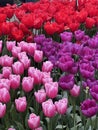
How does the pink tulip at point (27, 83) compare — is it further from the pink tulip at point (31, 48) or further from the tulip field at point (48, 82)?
the pink tulip at point (31, 48)

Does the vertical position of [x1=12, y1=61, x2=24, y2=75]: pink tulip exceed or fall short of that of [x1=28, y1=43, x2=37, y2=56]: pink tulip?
it falls short

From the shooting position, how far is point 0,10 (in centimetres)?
324

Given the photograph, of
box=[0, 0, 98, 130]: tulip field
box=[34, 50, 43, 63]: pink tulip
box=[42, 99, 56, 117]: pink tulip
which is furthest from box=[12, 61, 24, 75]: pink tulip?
box=[42, 99, 56, 117]: pink tulip

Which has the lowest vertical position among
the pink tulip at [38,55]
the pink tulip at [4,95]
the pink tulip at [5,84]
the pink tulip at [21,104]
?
the pink tulip at [21,104]

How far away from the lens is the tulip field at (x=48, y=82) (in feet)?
5.63

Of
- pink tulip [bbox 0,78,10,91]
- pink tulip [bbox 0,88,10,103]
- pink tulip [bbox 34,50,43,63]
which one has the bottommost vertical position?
pink tulip [bbox 0,88,10,103]

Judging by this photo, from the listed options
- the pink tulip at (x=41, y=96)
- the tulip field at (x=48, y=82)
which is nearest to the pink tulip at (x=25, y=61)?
the tulip field at (x=48, y=82)

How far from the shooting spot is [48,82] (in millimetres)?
1820

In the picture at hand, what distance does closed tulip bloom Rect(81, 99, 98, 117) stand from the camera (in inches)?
62.4

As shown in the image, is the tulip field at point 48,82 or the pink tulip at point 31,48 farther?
the pink tulip at point 31,48

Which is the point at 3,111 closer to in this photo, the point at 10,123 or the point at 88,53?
the point at 10,123

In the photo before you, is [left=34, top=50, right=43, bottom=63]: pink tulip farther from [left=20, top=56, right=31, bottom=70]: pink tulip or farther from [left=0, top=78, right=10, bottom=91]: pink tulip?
[left=0, top=78, right=10, bottom=91]: pink tulip

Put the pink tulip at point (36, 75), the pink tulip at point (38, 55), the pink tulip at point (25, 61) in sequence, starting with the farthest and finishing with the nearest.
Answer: the pink tulip at point (38, 55) < the pink tulip at point (25, 61) < the pink tulip at point (36, 75)

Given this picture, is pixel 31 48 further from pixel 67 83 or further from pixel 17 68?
pixel 67 83
